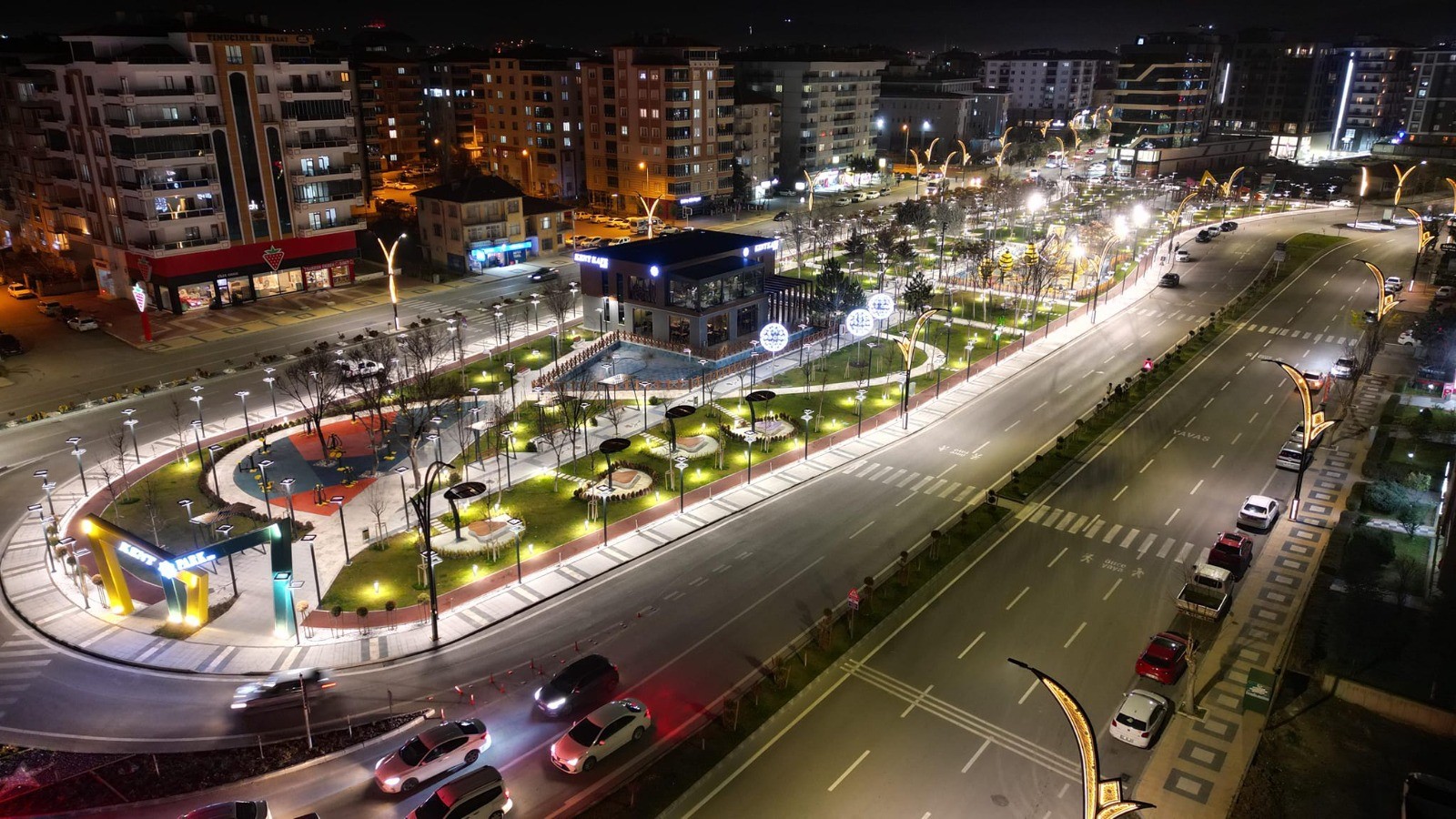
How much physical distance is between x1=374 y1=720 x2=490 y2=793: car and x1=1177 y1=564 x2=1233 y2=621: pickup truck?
31.3 metres

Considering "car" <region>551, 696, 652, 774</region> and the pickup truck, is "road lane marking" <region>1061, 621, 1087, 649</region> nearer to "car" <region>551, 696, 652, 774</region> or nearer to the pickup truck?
the pickup truck

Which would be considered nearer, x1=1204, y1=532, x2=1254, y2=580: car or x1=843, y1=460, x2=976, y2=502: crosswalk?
x1=1204, y1=532, x2=1254, y2=580: car

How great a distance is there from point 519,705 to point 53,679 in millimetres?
19680

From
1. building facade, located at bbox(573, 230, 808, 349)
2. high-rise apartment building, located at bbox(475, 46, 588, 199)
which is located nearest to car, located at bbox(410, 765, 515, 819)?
building facade, located at bbox(573, 230, 808, 349)

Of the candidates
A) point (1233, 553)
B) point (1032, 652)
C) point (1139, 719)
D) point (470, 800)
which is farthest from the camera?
point (1233, 553)

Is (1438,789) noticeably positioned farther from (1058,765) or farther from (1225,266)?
(1225,266)

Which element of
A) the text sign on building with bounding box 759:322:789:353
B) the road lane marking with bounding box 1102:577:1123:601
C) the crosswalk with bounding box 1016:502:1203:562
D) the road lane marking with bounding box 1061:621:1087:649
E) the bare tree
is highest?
the text sign on building with bounding box 759:322:789:353

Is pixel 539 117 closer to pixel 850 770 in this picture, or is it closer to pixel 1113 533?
pixel 1113 533

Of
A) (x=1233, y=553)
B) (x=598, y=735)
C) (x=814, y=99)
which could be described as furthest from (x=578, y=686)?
(x=814, y=99)

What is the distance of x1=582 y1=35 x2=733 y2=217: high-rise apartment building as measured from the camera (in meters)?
135

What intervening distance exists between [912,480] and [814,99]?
131115 mm

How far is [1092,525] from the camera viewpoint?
159 ft

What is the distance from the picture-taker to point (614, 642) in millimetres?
38438

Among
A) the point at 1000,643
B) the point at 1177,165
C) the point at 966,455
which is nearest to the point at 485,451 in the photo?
the point at 966,455
